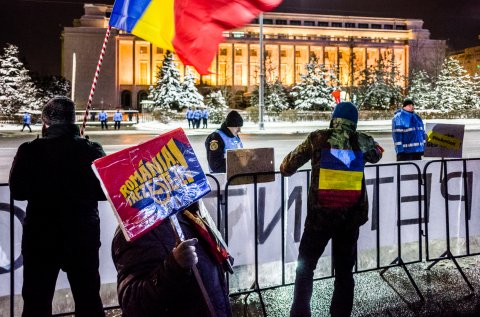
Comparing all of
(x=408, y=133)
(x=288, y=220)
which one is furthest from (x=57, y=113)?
(x=408, y=133)

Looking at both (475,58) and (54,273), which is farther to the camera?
(475,58)

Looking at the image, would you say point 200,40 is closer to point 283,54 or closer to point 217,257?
point 217,257

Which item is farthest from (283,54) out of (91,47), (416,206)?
(416,206)

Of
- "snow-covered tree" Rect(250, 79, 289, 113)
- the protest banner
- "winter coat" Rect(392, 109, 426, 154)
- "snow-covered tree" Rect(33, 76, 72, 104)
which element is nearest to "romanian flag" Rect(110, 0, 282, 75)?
the protest banner

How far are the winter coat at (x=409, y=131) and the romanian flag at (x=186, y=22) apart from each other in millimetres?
5662

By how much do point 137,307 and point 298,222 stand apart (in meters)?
3.66

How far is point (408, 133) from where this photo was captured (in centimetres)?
916

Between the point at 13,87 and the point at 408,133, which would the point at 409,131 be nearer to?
the point at 408,133

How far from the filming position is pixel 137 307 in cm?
211

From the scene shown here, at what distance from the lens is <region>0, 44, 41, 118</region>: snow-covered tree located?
50719mm

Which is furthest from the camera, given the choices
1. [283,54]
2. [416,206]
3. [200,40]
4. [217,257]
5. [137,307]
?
[283,54]

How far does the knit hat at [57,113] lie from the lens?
3404mm

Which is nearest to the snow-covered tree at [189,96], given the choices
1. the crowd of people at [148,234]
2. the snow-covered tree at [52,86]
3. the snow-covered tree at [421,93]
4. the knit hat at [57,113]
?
the snow-covered tree at [52,86]

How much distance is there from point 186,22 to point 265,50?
97962 millimetres
